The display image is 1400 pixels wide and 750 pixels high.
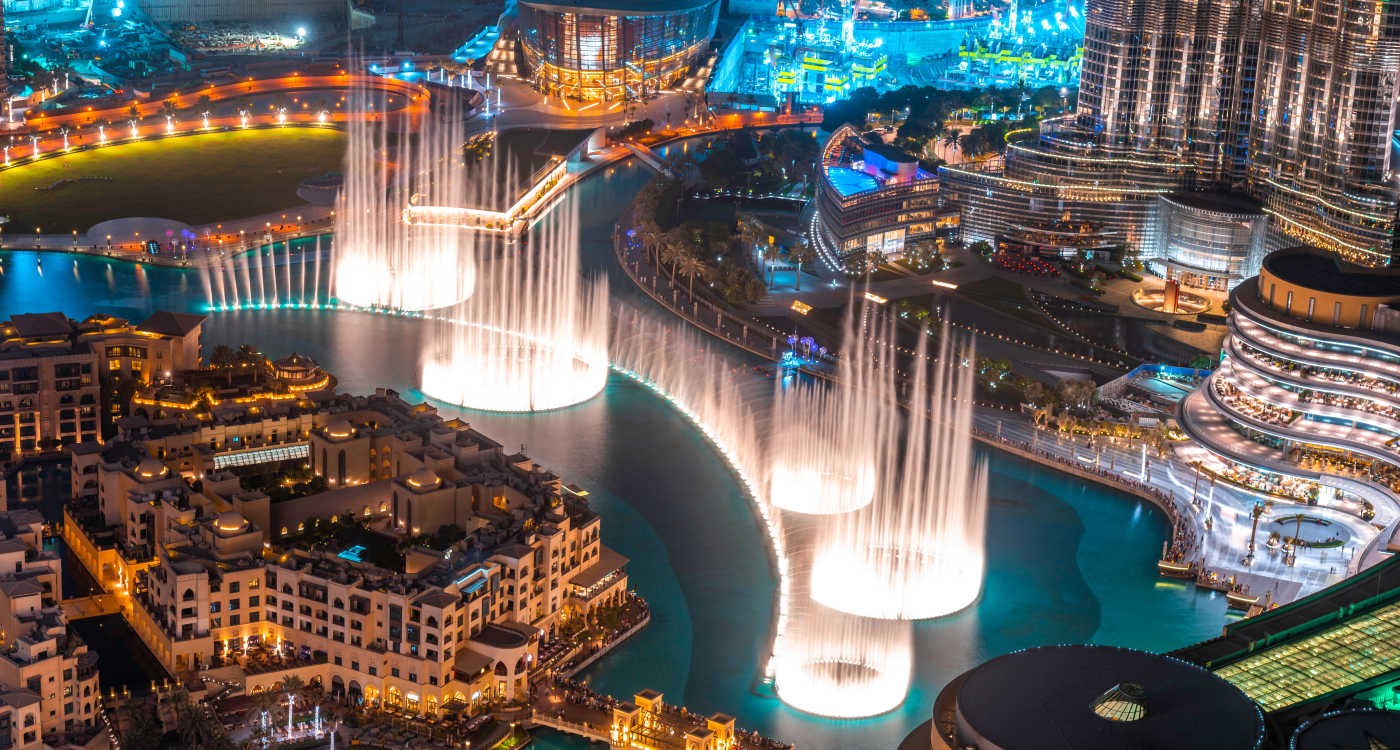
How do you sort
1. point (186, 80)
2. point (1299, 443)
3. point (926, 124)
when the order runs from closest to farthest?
point (1299, 443) → point (926, 124) → point (186, 80)

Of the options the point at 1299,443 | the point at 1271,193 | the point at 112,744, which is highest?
the point at 1271,193

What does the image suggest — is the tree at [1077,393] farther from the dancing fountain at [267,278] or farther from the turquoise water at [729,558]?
the dancing fountain at [267,278]

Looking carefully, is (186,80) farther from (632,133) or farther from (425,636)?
(425,636)

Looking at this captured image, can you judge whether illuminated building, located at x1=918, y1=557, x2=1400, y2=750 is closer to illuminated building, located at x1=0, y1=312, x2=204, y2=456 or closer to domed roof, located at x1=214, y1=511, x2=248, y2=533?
domed roof, located at x1=214, y1=511, x2=248, y2=533

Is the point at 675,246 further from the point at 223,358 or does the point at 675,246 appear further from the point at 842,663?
the point at 842,663

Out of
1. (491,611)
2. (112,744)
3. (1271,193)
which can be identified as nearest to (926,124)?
(1271,193)
